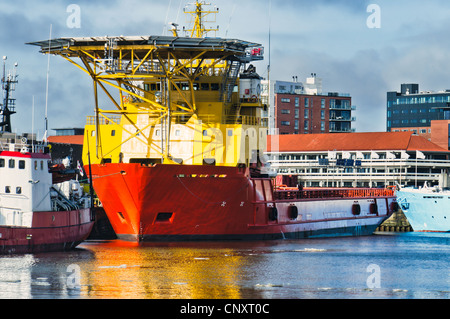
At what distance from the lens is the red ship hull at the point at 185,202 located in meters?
56.4

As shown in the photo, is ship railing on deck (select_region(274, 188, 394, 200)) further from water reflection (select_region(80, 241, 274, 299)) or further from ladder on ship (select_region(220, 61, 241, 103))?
water reflection (select_region(80, 241, 274, 299))

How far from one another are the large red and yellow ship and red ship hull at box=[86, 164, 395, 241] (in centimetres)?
7

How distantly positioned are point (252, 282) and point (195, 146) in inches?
→ 737

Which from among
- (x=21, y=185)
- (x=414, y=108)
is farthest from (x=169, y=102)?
(x=414, y=108)

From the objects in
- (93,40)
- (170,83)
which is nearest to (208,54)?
(170,83)

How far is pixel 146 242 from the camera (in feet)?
188

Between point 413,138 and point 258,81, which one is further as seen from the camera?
point 413,138

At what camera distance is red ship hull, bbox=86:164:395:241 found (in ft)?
185

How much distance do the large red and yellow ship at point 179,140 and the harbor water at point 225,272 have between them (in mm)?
1962
